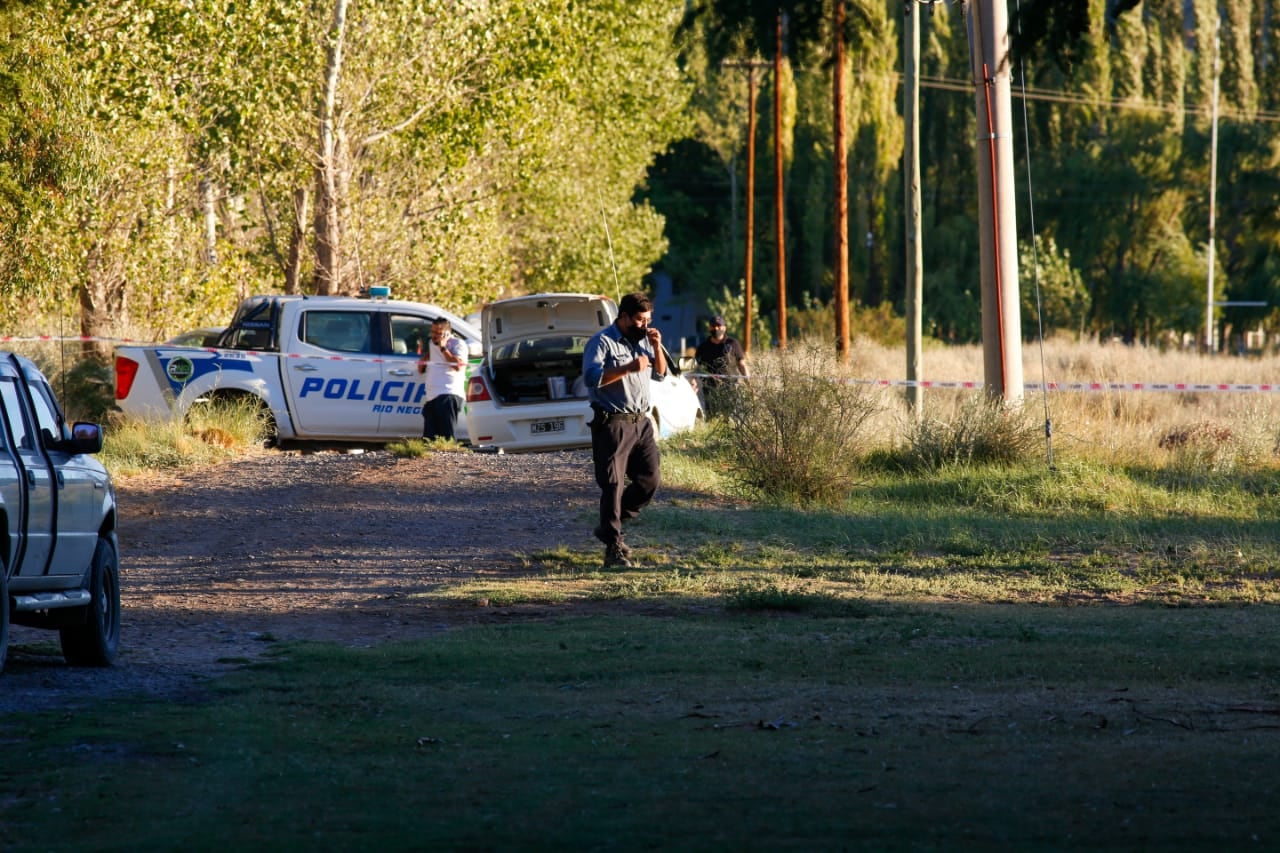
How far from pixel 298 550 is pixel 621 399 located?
3.08 metres

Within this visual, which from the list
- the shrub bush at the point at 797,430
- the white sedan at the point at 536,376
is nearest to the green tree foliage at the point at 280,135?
the white sedan at the point at 536,376

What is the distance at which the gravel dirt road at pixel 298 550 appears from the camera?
29.9ft

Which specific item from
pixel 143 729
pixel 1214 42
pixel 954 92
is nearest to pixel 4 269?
pixel 143 729

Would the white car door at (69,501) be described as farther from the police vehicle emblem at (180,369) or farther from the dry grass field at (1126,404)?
the police vehicle emblem at (180,369)

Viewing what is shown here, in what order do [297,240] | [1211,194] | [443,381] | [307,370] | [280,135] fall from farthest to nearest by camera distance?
[1211,194] < [297,240] < [280,135] < [307,370] < [443,381]

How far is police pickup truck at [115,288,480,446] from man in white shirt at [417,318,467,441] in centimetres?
67

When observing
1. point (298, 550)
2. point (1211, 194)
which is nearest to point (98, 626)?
point (298, 550)

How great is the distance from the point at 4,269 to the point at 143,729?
14712mm

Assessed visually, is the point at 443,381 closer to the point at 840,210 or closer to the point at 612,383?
the point at 612,383

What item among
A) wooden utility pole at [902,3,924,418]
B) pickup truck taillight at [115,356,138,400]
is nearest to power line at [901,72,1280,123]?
wooden utility pole at [902,3,924,418]

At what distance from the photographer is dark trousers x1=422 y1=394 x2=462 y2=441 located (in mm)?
19359

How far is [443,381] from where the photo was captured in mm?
19344

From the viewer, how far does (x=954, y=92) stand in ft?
195

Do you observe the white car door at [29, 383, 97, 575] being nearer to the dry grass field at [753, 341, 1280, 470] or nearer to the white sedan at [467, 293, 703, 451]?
the dry grass field at [753, 341, 1280, 470]
